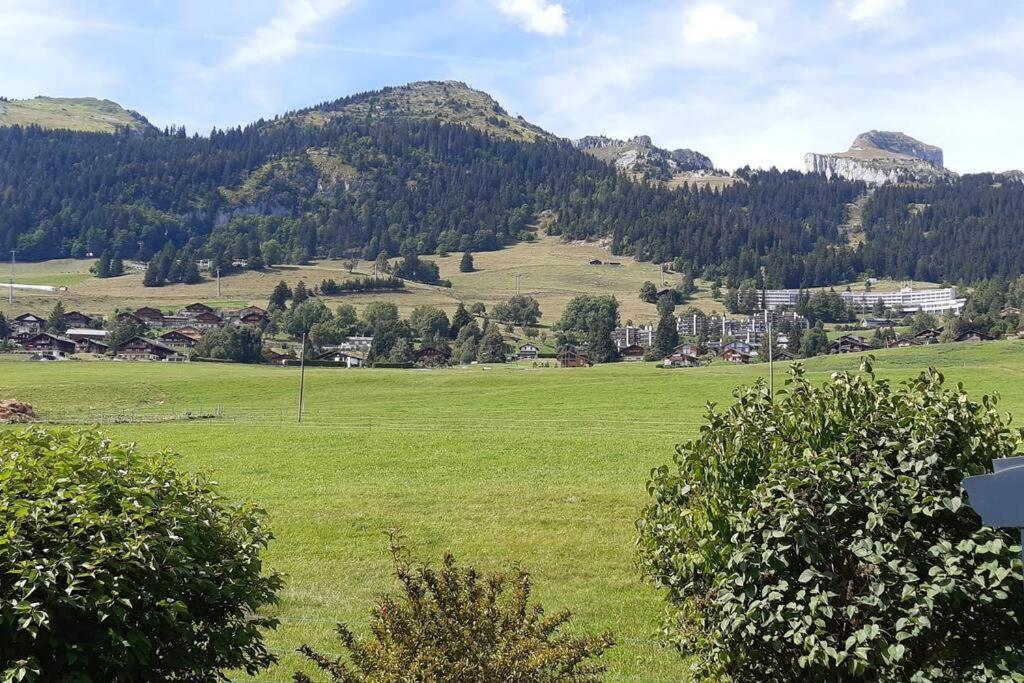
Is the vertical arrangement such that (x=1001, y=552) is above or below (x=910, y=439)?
below

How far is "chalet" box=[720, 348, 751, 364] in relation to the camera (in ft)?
499

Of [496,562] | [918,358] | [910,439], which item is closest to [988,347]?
[918,358]

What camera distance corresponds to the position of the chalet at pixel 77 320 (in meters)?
178

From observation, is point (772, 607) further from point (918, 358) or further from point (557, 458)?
point (918, 358)

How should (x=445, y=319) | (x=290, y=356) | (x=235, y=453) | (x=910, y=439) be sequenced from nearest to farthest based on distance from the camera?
(x=910, y=439)
(x=235, y=453)
(x=290, y=356)
(x=445, y=319)

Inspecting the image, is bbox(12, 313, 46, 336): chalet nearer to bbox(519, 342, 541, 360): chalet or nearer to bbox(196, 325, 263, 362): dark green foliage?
bbox(196, 325, 263, 362): dark green foliage

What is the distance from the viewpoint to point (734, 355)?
155625 mm

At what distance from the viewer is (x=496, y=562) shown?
19250 millimetres

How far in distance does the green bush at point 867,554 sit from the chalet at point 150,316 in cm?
19595

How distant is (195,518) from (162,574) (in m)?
0.81

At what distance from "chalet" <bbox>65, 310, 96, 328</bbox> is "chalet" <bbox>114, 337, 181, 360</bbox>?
3649 centimetres

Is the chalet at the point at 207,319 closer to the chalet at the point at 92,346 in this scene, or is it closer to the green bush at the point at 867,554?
the chalet at the point at 92,346

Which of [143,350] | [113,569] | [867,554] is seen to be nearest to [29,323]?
[143,350]

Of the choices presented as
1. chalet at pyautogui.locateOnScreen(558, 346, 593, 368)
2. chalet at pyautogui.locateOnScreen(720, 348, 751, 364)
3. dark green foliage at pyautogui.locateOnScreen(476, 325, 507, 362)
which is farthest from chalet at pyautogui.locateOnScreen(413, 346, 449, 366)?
chalet at pyautogui.locateOnScreen(720, 348, 751, 364)
